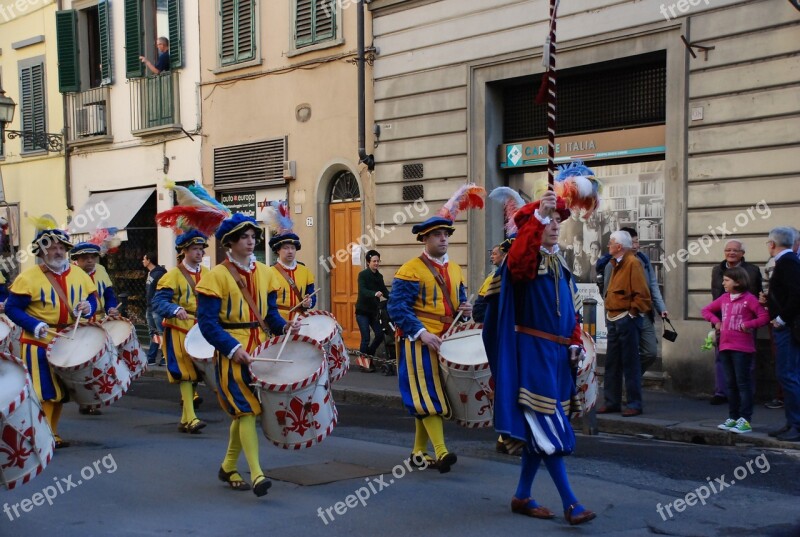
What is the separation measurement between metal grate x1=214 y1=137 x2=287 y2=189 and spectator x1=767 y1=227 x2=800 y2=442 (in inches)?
446

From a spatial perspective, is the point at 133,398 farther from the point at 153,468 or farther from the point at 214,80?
the point at 214,80

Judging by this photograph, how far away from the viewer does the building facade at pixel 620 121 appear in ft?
40.2

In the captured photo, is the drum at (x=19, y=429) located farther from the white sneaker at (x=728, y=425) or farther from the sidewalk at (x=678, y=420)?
the white sneaker at (x=728, y=425)

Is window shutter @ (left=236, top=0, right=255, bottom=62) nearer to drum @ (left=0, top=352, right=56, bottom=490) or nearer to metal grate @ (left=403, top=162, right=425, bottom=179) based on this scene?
metal grate @ (left=403, top=162, right=425, bottom=179)

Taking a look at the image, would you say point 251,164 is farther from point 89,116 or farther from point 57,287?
point 57,287

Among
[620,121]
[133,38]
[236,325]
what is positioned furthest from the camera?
[133,38]

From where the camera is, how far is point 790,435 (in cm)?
948

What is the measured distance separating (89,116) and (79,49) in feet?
5.25

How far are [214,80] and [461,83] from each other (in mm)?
6657

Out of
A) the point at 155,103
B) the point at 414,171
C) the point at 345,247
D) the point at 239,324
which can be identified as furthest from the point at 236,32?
the point at 239,324

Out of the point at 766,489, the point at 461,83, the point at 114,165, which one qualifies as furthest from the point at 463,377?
the point at 114,165

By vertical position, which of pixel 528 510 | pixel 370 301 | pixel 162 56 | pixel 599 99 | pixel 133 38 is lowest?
pixel 528 510

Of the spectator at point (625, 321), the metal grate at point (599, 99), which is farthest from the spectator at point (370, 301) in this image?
the spectator at point (625, 321)

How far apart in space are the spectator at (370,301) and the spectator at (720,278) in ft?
16.8
